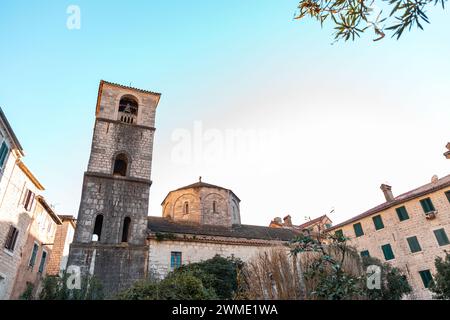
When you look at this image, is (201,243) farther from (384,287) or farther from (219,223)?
(384,287)

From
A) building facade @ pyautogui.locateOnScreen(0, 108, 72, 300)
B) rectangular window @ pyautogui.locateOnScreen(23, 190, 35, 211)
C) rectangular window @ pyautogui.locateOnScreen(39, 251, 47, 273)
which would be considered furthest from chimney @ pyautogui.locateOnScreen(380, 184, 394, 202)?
rectangular window @ pyautogui.locateOnScreen(39, 251, 47, 273)

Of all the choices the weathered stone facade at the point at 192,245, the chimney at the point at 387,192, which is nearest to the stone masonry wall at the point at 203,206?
the weathered stone facade at the point at 192,245

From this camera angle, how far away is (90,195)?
1573cm

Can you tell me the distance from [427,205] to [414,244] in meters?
3.23

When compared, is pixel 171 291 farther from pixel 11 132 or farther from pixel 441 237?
pixel 441 237

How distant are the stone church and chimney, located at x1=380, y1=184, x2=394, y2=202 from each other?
10.5 m

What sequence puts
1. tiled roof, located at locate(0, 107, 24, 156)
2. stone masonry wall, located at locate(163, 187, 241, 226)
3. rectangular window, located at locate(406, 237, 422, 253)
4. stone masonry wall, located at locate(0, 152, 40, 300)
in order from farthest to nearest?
stone masonry wall, located at locate(163, 187, 241, 226)
rectangular window, located at locate(406, 237, 422, 253)
stone masonry wall, located at locate(0, 152, 40, 300)
tiled roof, located at locate(0, 107, 24, 156)

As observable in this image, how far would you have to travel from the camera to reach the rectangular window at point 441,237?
19698mm

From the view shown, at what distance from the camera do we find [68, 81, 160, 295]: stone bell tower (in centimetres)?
1402

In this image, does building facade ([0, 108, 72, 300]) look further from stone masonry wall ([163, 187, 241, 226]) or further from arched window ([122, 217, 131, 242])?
stone masonry wall ([163, 187, 241, 226])

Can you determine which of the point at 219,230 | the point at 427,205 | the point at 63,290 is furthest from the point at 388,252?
the point at 63,290

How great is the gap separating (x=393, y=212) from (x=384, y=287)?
986 cm
